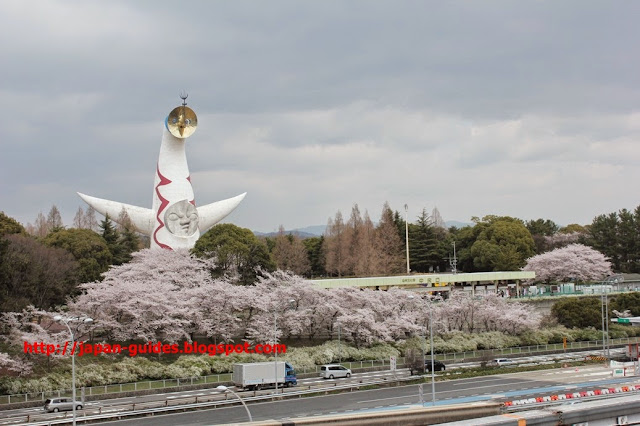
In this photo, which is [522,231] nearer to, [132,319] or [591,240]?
[591,240]

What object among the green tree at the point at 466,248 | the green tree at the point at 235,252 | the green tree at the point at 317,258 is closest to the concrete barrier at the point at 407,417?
the green tree at the point at 235,252

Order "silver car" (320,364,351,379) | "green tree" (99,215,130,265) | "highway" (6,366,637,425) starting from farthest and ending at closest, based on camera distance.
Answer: "green tree" (99,215,130,265)
"silver car" (320,364,351,379)
"highway" (6,366,637,425)

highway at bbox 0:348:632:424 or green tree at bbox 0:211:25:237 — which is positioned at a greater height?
green tree at bbox 0:211:25:237

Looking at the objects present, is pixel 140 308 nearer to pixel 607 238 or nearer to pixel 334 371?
pixel 334 371

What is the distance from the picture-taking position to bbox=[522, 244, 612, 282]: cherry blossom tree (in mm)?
73812

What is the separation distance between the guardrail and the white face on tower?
706 inches

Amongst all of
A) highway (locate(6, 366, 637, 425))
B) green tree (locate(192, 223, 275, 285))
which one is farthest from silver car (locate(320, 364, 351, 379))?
green tree (locate(192, 223, 275, 285))

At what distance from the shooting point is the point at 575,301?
2304 inches

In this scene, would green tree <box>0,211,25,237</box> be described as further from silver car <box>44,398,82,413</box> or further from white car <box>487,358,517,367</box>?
white car <box>487,358,517,367</box>

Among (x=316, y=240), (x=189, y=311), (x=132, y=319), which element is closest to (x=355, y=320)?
(x=189, y=311)

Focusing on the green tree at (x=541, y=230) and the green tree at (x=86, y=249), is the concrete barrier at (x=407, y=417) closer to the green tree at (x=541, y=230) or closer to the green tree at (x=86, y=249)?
the green tree at (x=86, y=249)

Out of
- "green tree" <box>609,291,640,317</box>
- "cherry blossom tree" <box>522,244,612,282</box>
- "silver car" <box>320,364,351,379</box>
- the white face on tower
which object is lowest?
"silver car" <box>320,364,351,379</box>

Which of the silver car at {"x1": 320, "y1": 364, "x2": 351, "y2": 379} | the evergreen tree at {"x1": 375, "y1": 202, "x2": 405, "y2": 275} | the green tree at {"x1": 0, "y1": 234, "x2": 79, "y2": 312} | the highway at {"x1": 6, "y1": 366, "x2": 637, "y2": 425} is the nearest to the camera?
the highway at {"x1": 6, "y1": 366, "x2": 637, "y2": 425}

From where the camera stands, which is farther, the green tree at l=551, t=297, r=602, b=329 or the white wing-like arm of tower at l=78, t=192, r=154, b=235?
the green tree at l=551, t=297, r=602, b=329
